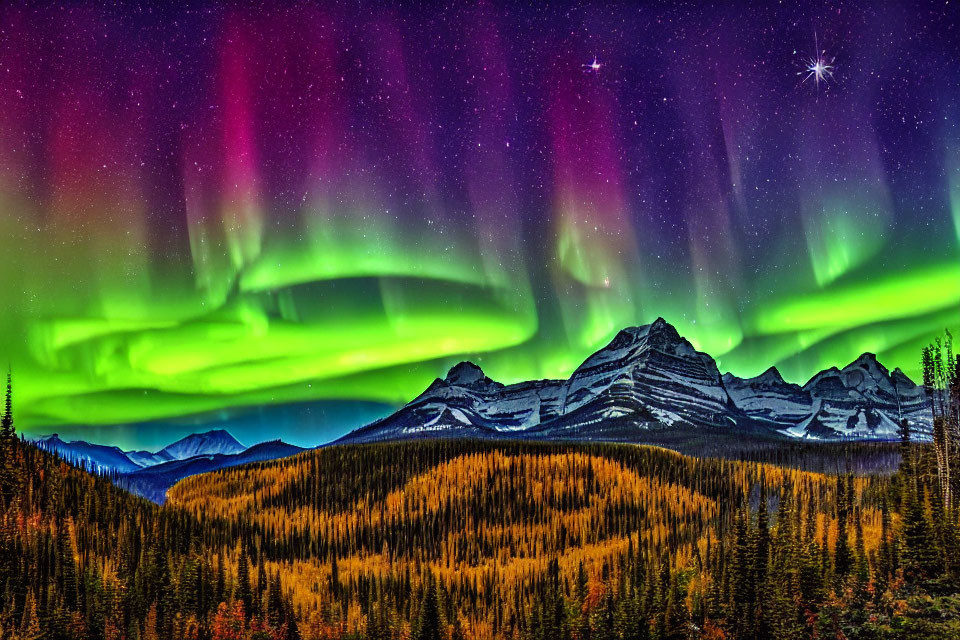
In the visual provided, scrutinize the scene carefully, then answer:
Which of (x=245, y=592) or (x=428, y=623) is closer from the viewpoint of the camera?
(x=428, y=623)

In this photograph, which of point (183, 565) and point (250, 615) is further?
point (183, 565)

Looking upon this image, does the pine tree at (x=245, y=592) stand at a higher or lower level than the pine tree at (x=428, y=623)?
Answer: higher

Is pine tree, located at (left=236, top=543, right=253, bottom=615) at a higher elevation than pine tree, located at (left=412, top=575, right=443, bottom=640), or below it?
higher

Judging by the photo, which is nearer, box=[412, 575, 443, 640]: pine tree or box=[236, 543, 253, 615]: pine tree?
box=[412, 575, 443, 640]: pine tree

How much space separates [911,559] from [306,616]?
127 metres

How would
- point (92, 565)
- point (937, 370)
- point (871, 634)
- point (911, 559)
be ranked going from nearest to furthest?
point (871, 634)
point (911, 559)
point (937, 370)
point (92, 565)

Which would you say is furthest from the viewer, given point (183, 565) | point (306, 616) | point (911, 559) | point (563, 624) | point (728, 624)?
point (306, 616)

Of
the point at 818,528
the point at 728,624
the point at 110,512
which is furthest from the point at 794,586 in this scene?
the point at 110,512

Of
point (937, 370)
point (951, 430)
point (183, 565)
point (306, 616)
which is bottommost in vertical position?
point (306, 616)

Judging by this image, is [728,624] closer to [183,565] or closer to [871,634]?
[871,634]

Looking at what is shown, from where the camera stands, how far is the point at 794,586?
119250mm

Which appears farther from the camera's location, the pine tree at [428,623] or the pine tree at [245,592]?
the pine tree at [245,592]

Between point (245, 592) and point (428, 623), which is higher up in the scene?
point (245, 592)

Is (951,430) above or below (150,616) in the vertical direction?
above
